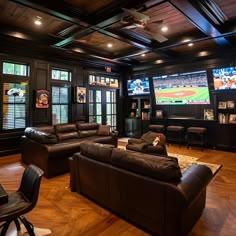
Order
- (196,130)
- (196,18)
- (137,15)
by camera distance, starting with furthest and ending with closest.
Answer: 1. (196,130)
2. (196,18)
3. (137,15)

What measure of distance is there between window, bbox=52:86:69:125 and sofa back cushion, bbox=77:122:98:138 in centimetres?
116

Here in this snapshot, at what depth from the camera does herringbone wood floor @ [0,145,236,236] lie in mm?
2219

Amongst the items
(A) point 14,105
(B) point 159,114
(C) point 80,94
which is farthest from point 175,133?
(A) point 14,105

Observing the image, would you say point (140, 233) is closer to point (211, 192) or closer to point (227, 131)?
point (211, 192)

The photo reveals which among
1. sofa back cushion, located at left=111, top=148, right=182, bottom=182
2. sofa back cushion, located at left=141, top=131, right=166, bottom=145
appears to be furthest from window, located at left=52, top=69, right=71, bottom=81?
sofa back cushion, located at left=111, top=148, right=182, bottom=182

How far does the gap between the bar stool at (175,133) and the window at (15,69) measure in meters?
4.99

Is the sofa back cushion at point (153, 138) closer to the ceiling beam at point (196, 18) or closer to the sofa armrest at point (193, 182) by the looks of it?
the sofa armrest at point (193, 182)

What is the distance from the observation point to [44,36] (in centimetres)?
521

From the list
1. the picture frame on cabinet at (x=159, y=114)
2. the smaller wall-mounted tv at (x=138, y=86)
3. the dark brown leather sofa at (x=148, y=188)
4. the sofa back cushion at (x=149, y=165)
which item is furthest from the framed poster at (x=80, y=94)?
the sofa back cushion at (x=149, y=165)

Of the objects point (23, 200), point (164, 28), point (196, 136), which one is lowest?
point (23, 200)

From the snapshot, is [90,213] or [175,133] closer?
[90,213]

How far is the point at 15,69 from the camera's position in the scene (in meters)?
5.47

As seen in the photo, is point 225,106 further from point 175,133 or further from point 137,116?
point 137,116

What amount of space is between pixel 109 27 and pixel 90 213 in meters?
3.81
